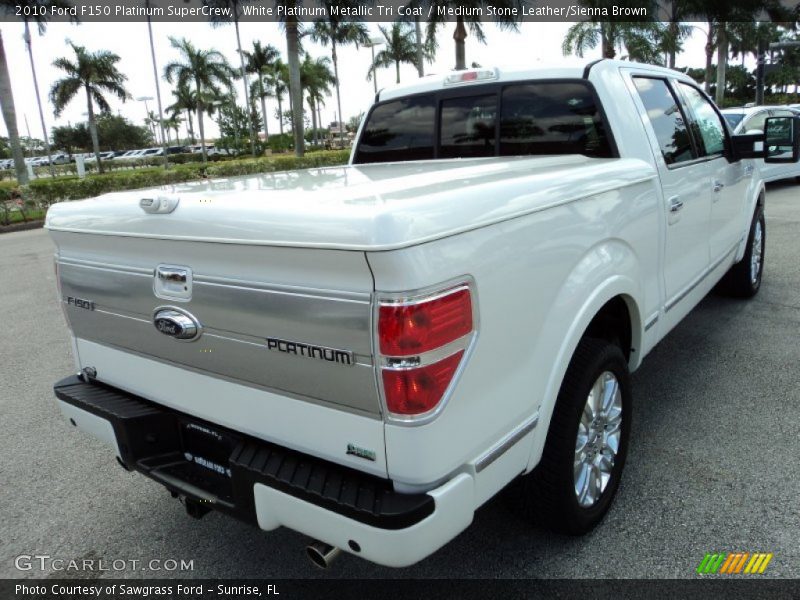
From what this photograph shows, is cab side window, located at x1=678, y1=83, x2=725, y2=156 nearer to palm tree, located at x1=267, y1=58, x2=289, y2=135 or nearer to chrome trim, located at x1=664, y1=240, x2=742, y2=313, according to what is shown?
chrome trim, located at x1=664, y1=240, x2=742, y2=313

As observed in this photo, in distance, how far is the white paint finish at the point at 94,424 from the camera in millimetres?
2461

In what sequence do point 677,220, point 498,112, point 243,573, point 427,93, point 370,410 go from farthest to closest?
point 427,93, point 498,112, point 677,220, point 243,573, point 370,410

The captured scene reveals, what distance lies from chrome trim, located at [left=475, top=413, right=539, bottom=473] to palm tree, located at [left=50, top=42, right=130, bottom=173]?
42.7m

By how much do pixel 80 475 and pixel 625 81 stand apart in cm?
355

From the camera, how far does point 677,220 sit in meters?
3.30

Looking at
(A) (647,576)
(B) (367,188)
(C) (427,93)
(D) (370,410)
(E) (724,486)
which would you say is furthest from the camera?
(C) (427,93)

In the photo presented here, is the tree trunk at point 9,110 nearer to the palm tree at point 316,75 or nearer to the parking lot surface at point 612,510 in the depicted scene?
the parking lot surface at point 612,510

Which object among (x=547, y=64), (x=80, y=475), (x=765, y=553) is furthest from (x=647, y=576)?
(x=80, y=475)

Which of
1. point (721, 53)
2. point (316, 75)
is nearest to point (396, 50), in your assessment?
point (316, 75)

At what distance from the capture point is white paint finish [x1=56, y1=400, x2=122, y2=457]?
8.07 feet

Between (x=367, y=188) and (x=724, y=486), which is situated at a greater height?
(x=367, y=188)

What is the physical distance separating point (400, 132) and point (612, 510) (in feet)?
8.43

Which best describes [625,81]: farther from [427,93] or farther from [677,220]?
[427,93]

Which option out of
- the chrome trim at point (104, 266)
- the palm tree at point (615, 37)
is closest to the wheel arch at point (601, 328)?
the chrome trim at point (104, 266)
